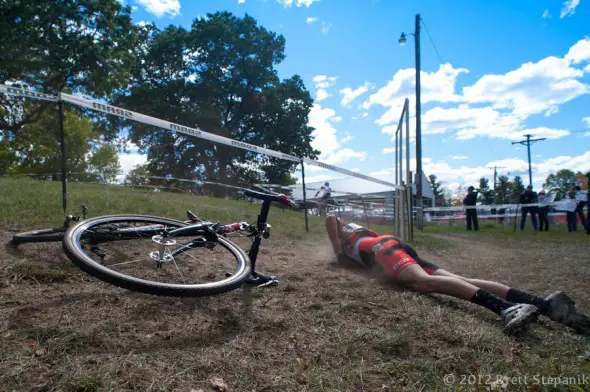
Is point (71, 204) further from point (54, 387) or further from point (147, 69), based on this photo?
point (147, 69)

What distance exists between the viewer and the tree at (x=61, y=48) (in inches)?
540

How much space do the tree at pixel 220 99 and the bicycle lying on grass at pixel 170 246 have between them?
2406 cm

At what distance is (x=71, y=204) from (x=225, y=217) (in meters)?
3.02

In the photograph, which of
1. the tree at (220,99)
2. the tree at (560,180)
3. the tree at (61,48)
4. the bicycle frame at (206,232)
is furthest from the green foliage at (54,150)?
the tree at (560,180)

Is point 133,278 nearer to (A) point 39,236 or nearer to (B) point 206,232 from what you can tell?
(B) point 206,232

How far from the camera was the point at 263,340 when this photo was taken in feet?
7.09

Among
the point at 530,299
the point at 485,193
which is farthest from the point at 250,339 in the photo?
the point at 485,193

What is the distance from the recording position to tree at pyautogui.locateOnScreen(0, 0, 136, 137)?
45.0 ft

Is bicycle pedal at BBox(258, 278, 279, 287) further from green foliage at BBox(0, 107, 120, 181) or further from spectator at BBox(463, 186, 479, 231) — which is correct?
spectator at BBox(463, 186, 479, 231)

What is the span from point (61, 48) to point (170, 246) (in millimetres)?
15781

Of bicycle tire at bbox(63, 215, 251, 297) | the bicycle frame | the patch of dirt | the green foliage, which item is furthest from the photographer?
the green foliage

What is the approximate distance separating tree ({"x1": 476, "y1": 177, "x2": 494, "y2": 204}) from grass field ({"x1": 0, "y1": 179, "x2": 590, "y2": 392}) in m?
78.5

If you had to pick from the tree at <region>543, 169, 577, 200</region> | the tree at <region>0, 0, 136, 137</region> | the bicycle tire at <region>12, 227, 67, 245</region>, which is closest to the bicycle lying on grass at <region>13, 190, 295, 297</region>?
the bicycle tire at <region>12, 227, 67, 245</region>

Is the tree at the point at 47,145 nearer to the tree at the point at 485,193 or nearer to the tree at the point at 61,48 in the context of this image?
the tree at the point at 61,48
